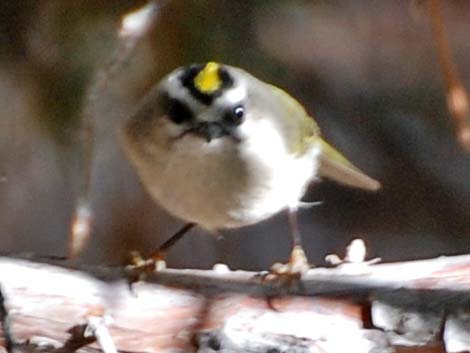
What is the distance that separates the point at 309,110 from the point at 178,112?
0.93 metres

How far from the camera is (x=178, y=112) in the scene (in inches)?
70.8

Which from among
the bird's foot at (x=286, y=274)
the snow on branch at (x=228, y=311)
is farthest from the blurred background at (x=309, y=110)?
the snow on branch at (x=228, y=311)

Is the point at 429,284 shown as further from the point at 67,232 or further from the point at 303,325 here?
the point at 67,232

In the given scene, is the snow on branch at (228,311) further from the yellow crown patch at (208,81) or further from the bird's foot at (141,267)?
the yellow crown patch at (208,81)

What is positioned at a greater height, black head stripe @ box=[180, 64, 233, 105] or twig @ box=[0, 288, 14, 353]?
black head stripe @ box=[180, 64, 233, 105]

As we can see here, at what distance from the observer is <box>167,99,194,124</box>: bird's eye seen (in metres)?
1.78

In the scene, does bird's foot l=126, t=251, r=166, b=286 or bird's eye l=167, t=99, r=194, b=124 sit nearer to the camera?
bird's foot l=126, t=251, r=166, b=286

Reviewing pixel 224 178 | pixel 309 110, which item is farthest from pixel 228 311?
pixel 309 110

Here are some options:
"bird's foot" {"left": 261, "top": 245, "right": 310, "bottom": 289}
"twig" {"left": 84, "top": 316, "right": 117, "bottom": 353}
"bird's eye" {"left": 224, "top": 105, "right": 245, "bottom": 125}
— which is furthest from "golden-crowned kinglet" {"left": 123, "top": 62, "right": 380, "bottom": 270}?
"twig" {"left": 84, "top": 316, "right": 117, "bottom": 353}

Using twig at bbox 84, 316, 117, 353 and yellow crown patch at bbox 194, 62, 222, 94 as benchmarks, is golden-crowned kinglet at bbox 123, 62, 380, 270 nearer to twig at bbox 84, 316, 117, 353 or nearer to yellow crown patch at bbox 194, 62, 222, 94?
yellow crown patch at bbox 194, 62, 222, 94

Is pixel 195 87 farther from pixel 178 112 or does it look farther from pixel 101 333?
pixel 101 333

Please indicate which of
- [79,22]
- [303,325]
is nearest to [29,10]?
[79,22]

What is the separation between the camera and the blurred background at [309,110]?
2539mm

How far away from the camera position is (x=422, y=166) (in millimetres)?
2770
